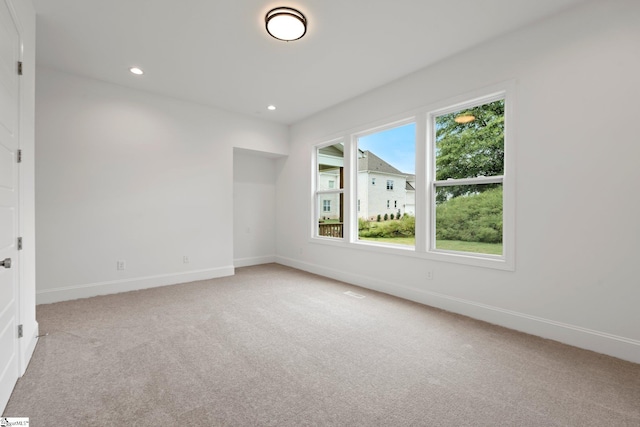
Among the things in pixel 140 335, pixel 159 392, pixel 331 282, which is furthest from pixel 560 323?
pixel 140 335

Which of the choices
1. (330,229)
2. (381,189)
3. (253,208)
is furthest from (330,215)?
(253,208)

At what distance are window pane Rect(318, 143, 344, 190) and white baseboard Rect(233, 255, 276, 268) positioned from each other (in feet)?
6.50

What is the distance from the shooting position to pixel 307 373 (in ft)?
6.63

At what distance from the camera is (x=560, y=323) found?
8.19 ft

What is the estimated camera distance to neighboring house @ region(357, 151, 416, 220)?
3887mm

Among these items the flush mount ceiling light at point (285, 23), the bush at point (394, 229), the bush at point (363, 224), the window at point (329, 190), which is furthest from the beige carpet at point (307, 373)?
the flush mount ceiling light at point (285, 23)

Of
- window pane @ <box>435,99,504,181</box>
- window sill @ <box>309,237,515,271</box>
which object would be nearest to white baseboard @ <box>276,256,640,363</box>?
window sill @ <box>309,237,515,271</box>

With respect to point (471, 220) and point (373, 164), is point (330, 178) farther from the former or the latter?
point (471, 220)

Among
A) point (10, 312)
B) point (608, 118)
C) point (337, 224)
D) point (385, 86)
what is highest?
point (385, 86)

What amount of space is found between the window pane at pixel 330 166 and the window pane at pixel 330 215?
233mm

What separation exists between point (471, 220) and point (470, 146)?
839mm

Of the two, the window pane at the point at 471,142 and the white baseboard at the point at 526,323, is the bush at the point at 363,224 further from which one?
the window pane at the point at 471,142

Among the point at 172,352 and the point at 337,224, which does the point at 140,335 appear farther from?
the point at 337,224

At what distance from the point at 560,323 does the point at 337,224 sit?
323cm
